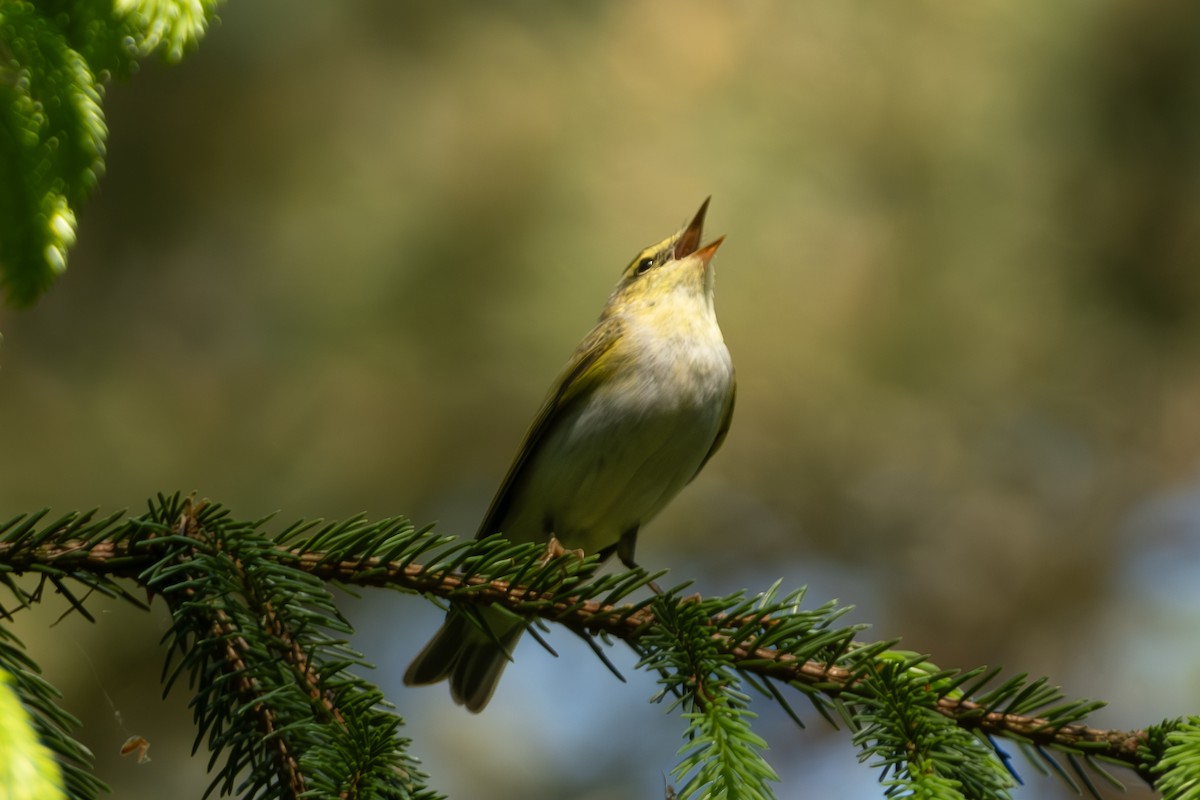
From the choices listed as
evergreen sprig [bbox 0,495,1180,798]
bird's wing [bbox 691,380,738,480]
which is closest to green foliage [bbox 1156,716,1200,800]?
evergreen sprig [bbox 0,495,1180,798]

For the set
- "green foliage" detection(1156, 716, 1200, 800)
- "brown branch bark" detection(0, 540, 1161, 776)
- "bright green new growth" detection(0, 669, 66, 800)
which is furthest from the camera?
"brown branch bark" detection(0, 540, 1161, 776)

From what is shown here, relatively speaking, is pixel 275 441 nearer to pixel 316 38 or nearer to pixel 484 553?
pixel 316 38

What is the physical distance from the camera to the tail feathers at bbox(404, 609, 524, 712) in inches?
144

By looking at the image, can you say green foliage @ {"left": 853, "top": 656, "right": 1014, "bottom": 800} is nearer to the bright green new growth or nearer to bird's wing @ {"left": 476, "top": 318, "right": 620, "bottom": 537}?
the bright green new growth

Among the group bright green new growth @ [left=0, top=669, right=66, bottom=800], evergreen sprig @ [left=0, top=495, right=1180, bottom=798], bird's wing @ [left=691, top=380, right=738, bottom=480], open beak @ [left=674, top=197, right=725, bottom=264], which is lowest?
bright green new growth @ [left=0, top=669, right=66, bottom=800]

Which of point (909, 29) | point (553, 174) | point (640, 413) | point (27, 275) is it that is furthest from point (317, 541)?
point (909, 29)

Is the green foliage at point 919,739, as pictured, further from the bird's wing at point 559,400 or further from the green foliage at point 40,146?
the bird's wing at point 559,400

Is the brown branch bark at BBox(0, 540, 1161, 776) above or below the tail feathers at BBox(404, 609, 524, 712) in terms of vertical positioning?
below

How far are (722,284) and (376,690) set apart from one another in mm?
5736

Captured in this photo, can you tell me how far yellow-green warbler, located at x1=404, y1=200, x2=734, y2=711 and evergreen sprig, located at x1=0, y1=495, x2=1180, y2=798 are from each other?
Answer: 152 cm

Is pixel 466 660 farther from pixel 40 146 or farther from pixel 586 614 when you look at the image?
pixel 40 146

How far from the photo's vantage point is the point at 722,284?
7.21 m

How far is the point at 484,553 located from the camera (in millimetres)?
2062

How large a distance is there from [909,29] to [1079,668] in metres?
4.62
